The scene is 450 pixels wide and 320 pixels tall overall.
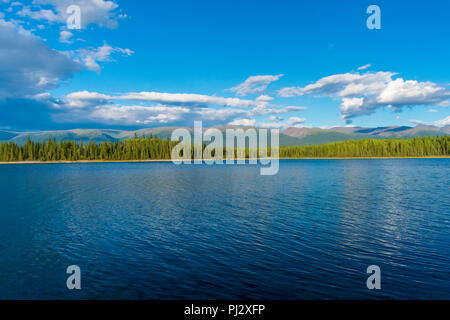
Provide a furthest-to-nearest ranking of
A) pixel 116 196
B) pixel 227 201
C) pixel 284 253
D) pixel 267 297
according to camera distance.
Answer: pixel 116 196
pixel 227 201
pixel 284 253
pixel 267 297

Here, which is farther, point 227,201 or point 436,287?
point 227,201

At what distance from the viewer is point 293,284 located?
16484 millimetres

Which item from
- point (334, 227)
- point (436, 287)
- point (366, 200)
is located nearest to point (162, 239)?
point (334, 227)

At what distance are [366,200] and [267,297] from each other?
36.2 m

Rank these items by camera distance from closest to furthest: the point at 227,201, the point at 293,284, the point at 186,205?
the point at 293,284 < the point at 186,205 < the point at 227,201

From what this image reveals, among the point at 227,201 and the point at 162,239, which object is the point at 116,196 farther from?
the point at 162,239

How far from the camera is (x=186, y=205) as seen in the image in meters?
42.8

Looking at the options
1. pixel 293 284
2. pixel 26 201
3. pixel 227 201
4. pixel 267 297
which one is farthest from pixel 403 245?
pixel 26 201

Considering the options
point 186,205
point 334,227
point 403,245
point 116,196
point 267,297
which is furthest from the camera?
point 116,196

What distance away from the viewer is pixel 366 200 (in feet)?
149

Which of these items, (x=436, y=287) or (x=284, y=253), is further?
A: (x=284, y=253)

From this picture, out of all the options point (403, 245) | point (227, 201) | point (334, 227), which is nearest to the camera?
point (403, 245)
